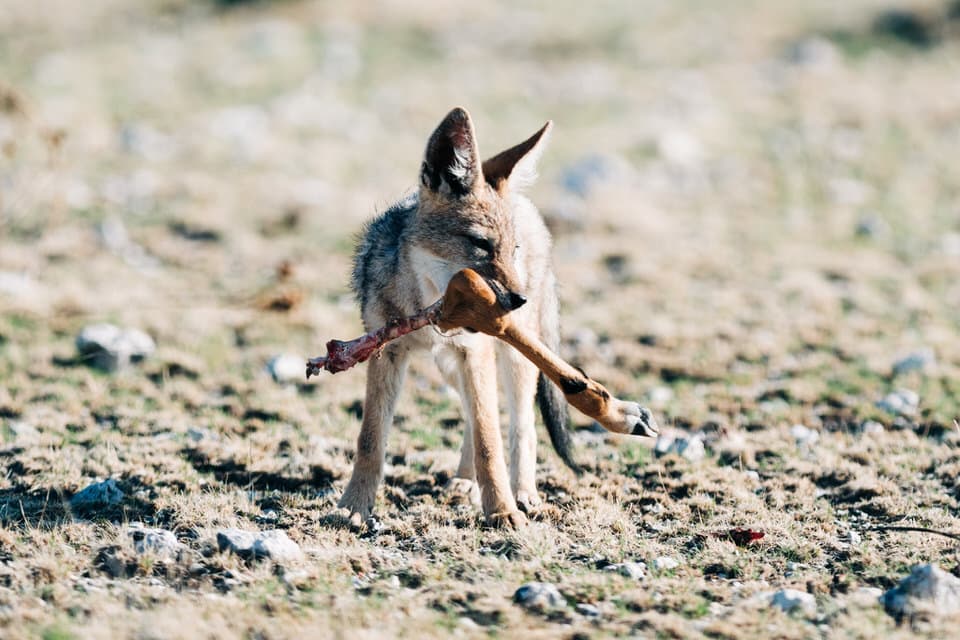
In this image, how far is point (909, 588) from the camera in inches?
154

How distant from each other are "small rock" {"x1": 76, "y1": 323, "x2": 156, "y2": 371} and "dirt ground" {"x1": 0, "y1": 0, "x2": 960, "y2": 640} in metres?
0.12

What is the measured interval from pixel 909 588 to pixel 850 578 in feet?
1.18

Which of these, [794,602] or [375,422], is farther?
[375,422]

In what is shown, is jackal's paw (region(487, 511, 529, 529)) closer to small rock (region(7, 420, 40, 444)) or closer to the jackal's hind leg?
the jackal's hind leg

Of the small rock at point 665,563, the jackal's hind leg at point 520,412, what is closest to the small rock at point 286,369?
the jackal's hind leg at point 520,412

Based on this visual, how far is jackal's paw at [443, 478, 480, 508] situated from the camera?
539 centimetres

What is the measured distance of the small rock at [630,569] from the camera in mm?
4297

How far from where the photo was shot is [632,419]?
4.61m

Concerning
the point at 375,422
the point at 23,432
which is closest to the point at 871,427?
the point at 375,422

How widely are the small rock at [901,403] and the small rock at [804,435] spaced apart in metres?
0.70

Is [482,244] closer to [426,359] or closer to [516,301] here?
[516,301]

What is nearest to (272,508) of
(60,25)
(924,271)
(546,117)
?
(924,271)

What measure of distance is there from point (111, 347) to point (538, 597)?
4695 mm

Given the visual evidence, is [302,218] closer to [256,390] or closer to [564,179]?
[564,179]
